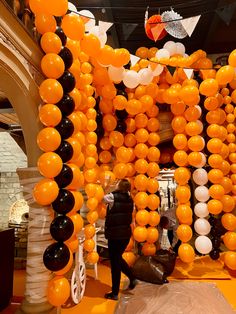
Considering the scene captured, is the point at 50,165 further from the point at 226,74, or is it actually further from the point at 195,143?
the point at 226,74

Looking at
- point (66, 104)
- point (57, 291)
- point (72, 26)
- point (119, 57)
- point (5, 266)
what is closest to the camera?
point (57, 291)

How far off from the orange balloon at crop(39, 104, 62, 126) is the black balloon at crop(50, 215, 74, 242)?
925mm

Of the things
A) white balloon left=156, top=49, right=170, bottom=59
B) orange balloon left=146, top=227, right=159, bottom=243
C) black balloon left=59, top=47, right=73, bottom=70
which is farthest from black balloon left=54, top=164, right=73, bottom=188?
white balloon left=156, top=49, right=170, bottom=59

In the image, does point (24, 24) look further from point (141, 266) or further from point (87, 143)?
point (141, 266)

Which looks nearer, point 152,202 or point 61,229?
point 61,229

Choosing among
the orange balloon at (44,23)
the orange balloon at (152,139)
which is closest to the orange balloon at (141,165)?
the orange balloon at (152,139)

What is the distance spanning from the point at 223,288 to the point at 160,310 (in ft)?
4.29

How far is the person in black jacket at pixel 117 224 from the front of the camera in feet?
11.4

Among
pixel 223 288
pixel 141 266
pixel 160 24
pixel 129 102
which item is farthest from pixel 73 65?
pixel 223 288

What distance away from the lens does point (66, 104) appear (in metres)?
2.89

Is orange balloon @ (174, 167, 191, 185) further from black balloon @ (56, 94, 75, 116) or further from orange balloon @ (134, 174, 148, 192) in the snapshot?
black balloon @ (56, 94, 75, 116)

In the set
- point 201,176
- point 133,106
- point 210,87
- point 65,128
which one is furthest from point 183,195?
point 65,128

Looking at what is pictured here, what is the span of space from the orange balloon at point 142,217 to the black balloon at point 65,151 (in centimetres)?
203

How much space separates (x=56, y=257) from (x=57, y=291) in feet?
1.08
